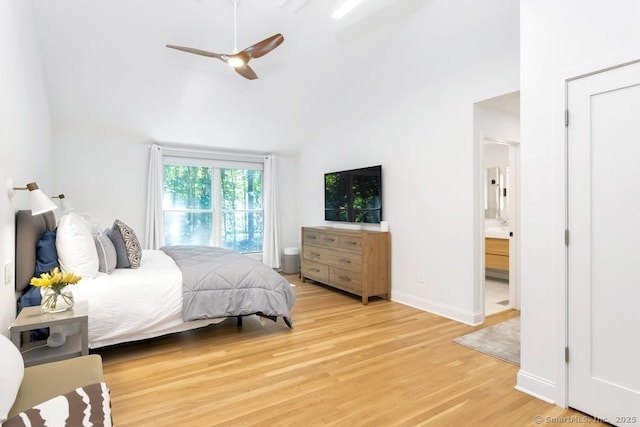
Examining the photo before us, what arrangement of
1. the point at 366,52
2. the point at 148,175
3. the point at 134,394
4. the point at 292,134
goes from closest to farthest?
the point at 134,394 < the point at 366,52 < the point at 148,175 < the point at 292,134

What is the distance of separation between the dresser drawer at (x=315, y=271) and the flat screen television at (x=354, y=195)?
75cm

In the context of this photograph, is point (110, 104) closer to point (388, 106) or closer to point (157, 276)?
point (157, 276)

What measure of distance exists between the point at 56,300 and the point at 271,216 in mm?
4243

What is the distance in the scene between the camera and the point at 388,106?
4426mm

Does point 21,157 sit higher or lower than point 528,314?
higher

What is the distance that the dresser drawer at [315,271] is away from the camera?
16.4ft

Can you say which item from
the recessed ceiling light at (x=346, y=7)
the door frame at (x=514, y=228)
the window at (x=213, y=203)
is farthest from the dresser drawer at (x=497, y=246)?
the window at (x=213, y=203)

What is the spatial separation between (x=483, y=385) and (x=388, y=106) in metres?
3.26

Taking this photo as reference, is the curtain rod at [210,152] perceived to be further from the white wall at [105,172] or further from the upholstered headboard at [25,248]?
the upholstered headboard at [25,248]

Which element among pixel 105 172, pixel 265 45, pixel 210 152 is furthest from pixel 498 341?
pixel 105 172

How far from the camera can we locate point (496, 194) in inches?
230

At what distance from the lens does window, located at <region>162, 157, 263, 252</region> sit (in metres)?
5.69

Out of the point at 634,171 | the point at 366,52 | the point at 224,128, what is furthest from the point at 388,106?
the point at 634,171

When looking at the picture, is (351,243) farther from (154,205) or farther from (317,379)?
(154,205)
